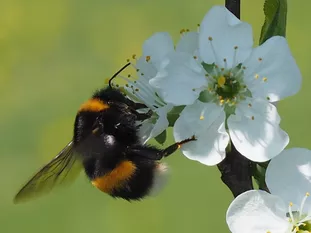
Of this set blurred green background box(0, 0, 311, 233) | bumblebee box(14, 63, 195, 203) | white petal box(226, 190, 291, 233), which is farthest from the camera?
blurred green background box(0, 0, 311, 233)

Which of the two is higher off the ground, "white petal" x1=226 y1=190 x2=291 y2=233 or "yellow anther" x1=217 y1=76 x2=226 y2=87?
"yellow anther" x1=217 y1=76 x2=226 y2=87

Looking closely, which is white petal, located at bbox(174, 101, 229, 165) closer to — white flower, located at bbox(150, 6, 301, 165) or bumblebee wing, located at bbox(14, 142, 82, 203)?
white flower, located at bbox(150, 6, 301, 165)

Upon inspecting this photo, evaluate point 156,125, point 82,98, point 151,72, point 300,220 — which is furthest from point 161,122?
point 82,98

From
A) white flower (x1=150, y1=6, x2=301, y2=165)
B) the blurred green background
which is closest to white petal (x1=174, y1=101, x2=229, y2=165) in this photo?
white flower (x1=150, y1=6, x2=301, y2=165)

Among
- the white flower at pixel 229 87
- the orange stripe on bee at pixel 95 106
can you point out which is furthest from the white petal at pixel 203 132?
the orange stripe on bee at pixel 95 106

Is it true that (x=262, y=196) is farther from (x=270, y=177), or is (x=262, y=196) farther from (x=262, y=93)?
(x=262, y=93)

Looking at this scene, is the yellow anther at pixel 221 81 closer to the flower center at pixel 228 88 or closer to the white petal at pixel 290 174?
the flower center at pixel 228 88

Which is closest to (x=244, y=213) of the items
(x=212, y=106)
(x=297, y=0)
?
(x=212, y=106)

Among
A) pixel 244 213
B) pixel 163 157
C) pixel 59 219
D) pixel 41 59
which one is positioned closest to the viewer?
pixel 244 213
